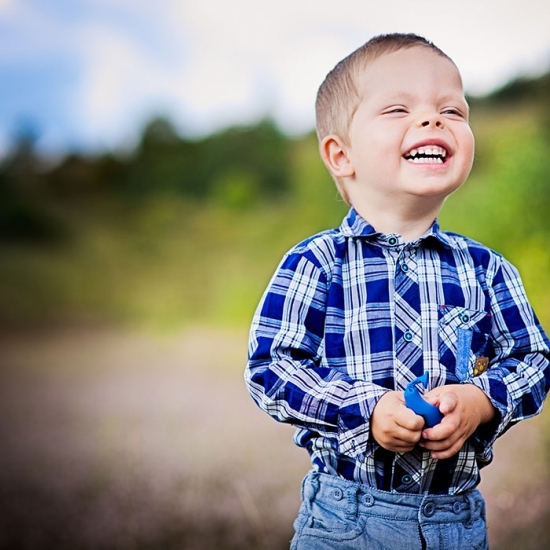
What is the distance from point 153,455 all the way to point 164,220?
1.08 metres

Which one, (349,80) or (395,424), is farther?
(349,80)

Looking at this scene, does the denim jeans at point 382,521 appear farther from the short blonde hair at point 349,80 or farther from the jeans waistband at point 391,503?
the short blonde hair at point 349,80

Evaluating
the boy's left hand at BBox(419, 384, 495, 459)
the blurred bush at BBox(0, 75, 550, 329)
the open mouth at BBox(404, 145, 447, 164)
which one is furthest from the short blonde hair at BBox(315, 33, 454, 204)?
the blurred bush at BBox(0, 75, 550, 329)

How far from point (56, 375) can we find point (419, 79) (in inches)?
95.3

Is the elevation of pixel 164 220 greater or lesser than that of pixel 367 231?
greater

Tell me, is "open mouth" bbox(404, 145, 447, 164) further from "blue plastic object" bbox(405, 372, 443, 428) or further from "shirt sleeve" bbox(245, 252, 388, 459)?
"blue plastic object" bbox(405, 372, 443, 428)

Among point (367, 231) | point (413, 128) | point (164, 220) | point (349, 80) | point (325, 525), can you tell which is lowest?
point (325, 525)

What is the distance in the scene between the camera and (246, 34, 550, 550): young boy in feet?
3.36

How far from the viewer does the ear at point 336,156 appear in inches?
46.9

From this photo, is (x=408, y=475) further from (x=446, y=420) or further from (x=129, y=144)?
(x=129, y=144)

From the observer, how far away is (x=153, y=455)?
2814 millimetres

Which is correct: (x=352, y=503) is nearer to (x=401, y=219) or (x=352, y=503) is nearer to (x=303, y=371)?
(x=303, y=371)

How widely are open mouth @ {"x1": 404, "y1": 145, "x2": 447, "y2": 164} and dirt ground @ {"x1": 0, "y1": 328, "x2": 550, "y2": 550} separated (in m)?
1.62

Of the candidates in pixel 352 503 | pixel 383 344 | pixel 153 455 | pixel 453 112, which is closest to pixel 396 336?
pixel 383 344
